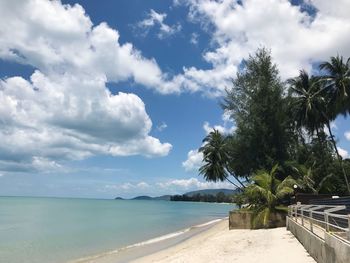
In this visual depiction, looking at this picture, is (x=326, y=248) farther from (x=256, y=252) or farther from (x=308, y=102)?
(x=308, y=102)

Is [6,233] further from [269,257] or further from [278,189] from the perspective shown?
[269,257]

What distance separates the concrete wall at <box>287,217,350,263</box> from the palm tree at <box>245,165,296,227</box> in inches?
423

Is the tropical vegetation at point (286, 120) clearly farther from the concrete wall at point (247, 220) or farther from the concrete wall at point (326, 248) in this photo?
the concrete wall at point (326, 248)

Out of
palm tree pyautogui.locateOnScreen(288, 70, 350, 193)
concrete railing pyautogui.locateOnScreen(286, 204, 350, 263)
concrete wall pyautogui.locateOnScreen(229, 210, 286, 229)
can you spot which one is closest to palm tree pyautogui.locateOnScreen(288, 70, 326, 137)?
palm tree pyautogui.locateOnScreen(288, 70, 350, 193)

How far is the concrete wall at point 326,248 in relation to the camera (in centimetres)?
739

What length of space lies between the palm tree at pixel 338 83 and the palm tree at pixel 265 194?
39.8ft

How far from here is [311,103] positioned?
37.1m

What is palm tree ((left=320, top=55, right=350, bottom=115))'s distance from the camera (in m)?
34.7

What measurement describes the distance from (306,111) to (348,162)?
18.6ft

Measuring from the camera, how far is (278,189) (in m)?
24.7

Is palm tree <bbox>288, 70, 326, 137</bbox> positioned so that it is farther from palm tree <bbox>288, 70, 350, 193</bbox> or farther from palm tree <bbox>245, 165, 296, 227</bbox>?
palm tree <bbox>245, 165, 296, 227</bbox>

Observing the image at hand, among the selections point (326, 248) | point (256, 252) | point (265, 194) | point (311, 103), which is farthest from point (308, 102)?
point (326, 248)

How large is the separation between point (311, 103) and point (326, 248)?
29776 mm

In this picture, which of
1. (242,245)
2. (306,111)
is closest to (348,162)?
(306,111)
